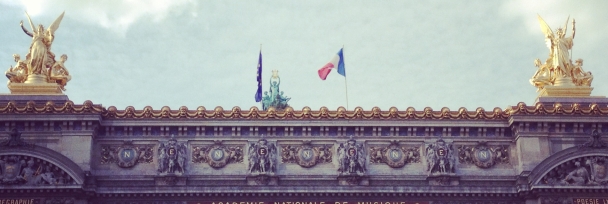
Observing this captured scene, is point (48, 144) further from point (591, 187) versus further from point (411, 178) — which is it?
point (591, 187)

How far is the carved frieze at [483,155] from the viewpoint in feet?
116

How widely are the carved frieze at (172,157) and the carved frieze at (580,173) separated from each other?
1270 cm

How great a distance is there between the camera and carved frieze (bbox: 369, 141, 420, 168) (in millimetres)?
35094

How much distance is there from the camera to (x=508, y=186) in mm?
34719

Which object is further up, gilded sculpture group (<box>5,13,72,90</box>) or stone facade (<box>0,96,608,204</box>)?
gilded sculpture group (<box>5,13,72,90</box>)

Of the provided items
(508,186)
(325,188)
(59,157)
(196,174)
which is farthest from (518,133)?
(59,157)

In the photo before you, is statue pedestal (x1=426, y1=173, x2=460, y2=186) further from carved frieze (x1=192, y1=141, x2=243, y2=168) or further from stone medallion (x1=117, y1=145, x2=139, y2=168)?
stone medallion (x1=117, y1=145, x2=139, y2=168)

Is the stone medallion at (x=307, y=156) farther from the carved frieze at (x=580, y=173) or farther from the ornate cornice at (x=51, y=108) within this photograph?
the carved frieze at (x=580, y=173)

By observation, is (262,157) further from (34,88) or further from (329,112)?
(34,88)

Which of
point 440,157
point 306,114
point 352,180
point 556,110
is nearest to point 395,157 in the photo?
point 440,157

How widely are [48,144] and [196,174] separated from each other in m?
5.35

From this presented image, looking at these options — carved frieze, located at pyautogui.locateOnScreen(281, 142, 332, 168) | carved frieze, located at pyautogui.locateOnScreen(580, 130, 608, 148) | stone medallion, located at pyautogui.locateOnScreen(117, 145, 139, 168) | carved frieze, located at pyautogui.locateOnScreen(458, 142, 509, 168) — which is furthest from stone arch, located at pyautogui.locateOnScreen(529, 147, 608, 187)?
stone medallion, located at pyautogui.locateOnScreen(117, 145, 139, 168)

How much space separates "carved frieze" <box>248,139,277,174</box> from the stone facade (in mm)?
36

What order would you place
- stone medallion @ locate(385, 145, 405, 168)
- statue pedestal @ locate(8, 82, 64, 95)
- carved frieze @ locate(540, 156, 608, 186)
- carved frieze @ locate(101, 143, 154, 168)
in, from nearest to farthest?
carved frieze @ locate(540, 156, 608, 186)
carved frieze @ locate(101, 143, 154, 168)
stone medallion @ locate(385, 145, 405, 168)
statue pedestal @ locate(8, 82, 64, 95)
